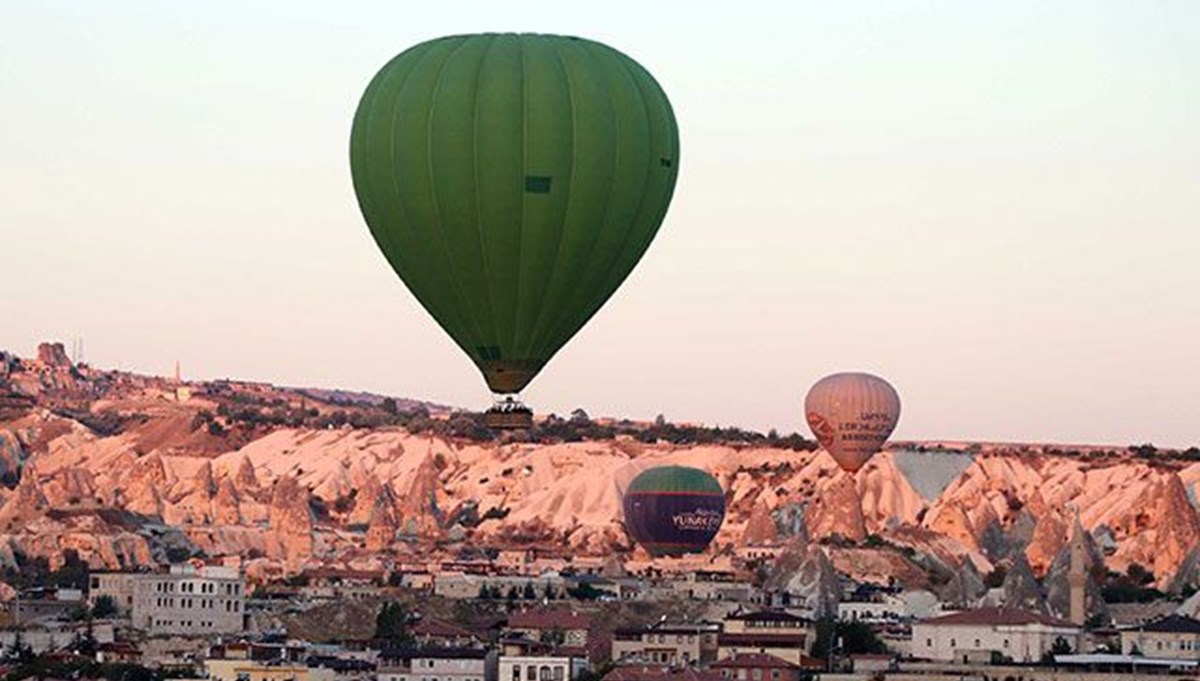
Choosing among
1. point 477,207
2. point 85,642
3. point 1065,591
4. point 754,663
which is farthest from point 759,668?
point 477,207

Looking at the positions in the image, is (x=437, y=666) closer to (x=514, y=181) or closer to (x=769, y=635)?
(x=769, y=635)

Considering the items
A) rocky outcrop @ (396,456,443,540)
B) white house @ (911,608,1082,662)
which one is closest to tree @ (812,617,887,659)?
white house @ (911,608,1082,662)

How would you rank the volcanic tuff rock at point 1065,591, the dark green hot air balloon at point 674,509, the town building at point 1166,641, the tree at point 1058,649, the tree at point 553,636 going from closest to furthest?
the tree at point 1058,649 → the town building at point 1166,641 → the tree at point 553,636 → the volcanic tuff rock at point 1065,591 → the dark green hot air balloon at point 674,509

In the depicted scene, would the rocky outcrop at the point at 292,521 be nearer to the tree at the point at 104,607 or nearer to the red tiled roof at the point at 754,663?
the tree at the point at 104,607

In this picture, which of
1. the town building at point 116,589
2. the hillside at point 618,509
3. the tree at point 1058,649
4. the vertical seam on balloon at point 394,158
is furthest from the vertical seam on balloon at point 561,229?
the hillside at point 618,509

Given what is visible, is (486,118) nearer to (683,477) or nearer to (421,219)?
(421,219)
